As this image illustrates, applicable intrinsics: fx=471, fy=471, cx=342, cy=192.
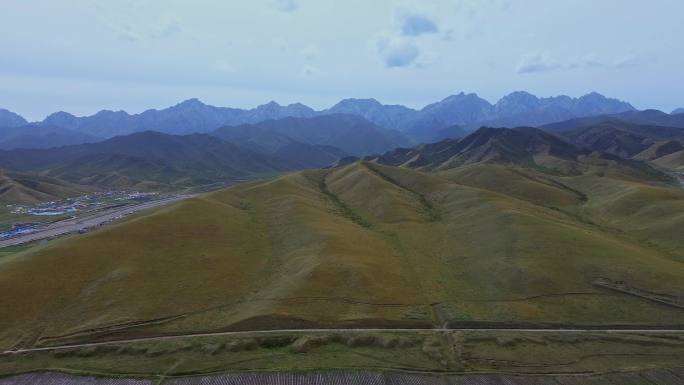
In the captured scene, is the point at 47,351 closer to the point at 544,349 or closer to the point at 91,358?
the point at 91,358

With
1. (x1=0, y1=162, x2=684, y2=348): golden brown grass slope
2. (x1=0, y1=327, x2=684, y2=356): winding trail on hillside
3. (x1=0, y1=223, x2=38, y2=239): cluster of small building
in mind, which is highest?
(x1=0, y1=162, x2=684, y2=348): golden brown grass slope

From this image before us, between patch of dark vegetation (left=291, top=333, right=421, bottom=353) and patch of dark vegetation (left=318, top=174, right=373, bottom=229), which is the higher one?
patch of dark vegetation (left=318, top=174, right=373, bottom=229)

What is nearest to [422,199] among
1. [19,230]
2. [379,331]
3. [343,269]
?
[343,269]

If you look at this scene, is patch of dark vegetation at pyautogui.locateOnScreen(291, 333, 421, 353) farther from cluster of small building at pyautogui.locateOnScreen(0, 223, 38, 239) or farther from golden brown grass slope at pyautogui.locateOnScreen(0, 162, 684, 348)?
cluster of small building at pyautogui.locateOnScreen(0, 223, 38, 239)

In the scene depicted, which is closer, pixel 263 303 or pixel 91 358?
pixel 91 358

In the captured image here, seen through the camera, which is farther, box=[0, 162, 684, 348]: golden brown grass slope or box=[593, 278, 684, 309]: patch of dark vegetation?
box=[593, 278, 684, 309]: patch of dark vegetation

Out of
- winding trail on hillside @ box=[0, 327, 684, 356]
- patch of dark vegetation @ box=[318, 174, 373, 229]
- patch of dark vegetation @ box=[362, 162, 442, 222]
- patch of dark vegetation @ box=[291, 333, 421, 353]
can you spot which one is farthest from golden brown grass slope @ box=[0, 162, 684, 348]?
patch of dark vegetation @ box=[291, 333, 421, 353]

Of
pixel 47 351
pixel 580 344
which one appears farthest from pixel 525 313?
pixel 47 351

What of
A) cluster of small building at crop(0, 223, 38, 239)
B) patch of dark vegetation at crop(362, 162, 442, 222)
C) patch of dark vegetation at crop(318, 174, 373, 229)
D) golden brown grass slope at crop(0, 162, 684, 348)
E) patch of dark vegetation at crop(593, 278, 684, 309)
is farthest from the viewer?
cluster of small building at crop(0, 223, 38, 239)

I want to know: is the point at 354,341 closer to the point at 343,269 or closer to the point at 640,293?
the point at 343,269
